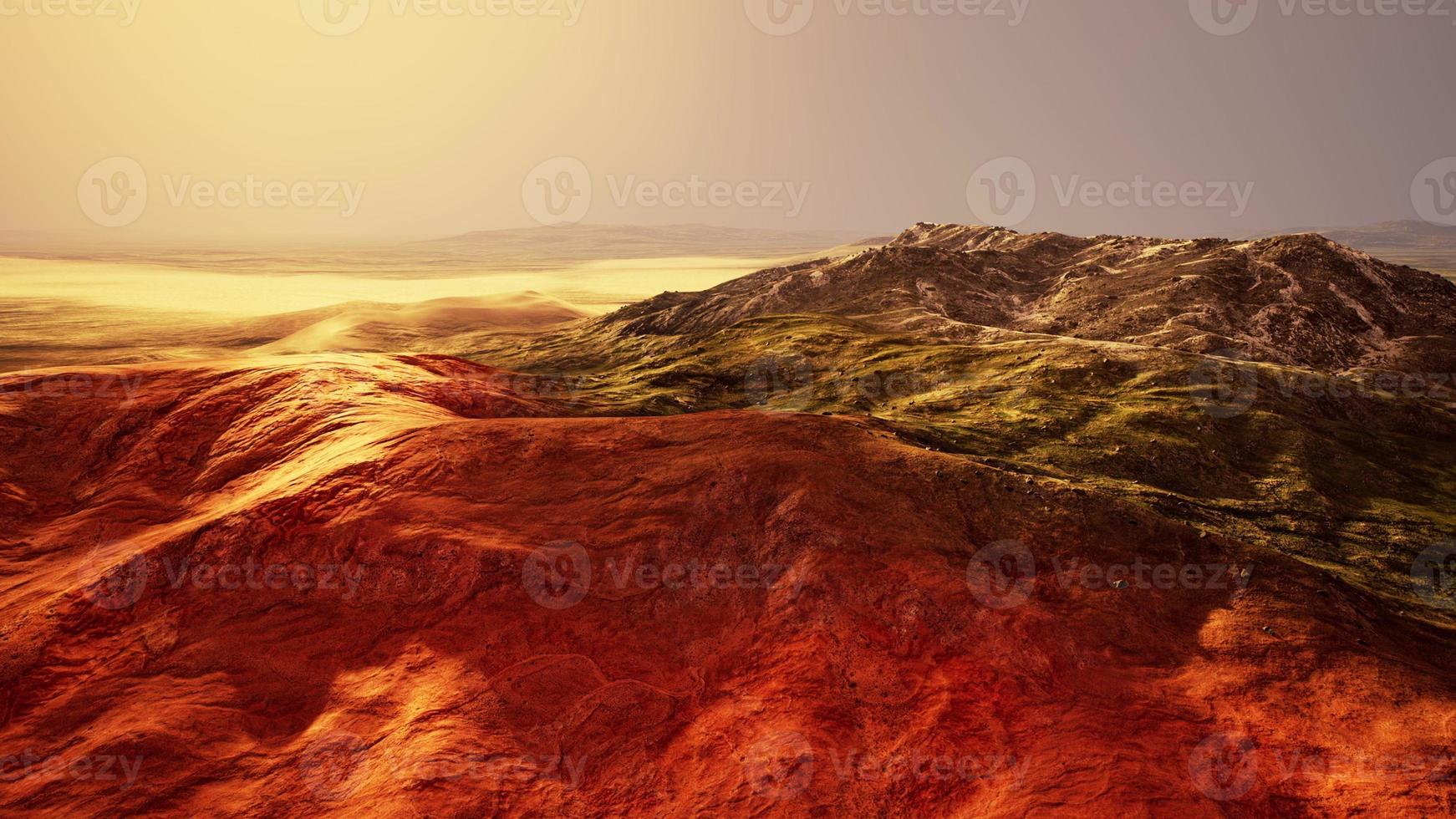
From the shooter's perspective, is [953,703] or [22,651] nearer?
[953,703]

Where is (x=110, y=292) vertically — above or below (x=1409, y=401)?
above

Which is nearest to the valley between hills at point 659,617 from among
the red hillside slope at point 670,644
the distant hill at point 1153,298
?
the red hillside slope at point 670,644

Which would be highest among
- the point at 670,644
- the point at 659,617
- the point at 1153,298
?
the point at 1153,298

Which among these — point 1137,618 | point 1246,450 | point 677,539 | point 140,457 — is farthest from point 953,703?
point 1246,450

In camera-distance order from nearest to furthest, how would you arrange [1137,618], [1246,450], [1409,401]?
[1137,618]
[1246,450]
[1409,401]

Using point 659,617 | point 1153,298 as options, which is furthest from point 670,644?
point 1153,298

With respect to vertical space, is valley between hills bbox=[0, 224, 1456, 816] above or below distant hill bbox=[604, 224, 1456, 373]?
below

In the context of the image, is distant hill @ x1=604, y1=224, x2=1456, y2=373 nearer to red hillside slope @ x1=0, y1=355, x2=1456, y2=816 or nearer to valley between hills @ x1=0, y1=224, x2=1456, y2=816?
valley between hills @ x1=0, y1=224, x2=1456, y2=816

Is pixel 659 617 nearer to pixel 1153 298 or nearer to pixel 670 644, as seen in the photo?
pixel 670 644

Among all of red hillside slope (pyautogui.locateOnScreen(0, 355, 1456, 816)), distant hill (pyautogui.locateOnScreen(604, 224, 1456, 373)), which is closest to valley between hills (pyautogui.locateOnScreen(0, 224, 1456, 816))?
red hillside slope (pyautogui.locateOnScreen(0, 355, 1456, 816))

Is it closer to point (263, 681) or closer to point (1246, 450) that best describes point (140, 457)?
point (263, 681)

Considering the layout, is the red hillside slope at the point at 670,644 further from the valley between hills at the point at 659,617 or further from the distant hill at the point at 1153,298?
the distant hill at the point at 1153,298
